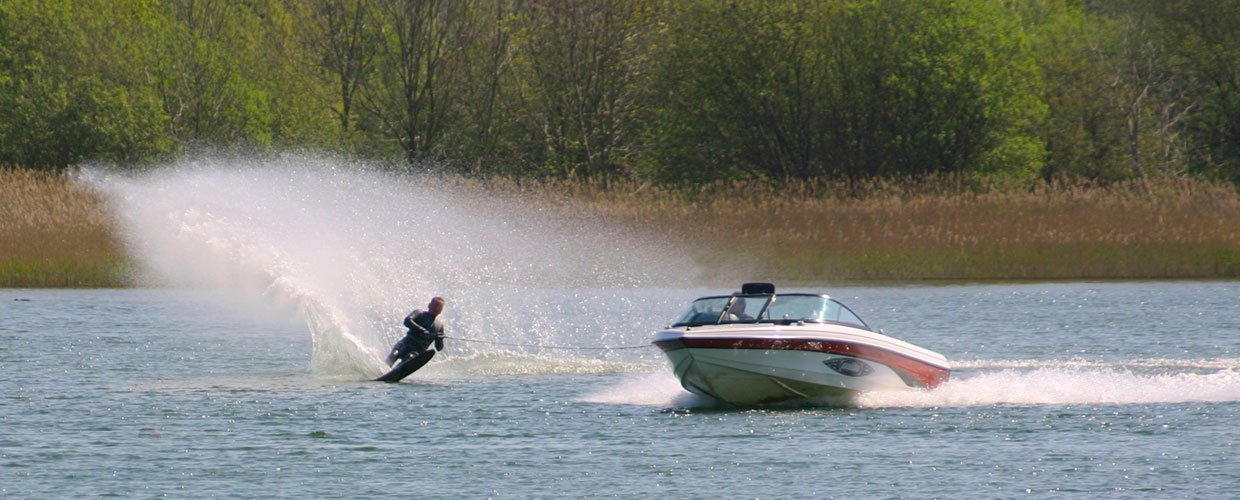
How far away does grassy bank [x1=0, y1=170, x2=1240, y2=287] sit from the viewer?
38906 millimetres

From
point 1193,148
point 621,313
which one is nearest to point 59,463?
point 621,313

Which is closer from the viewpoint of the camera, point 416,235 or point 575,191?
point 416,235

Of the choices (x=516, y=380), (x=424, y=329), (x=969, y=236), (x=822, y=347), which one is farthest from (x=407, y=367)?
(x=969, y=236)

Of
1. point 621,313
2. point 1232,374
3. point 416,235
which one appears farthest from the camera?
point 416,235

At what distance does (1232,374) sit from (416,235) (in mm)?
20696

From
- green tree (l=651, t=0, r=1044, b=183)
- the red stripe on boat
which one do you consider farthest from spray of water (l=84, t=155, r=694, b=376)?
green tree (l=651, t=0, r=1044, b=183)

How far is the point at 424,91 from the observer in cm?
5941

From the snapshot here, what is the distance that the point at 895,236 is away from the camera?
131 feet

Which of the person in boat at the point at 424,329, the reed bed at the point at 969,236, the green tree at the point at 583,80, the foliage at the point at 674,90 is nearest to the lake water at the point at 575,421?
the person in boat at the point at 424,329

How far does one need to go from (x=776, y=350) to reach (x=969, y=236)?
2131 centimetres

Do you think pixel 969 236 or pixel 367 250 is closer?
pixel 367 250

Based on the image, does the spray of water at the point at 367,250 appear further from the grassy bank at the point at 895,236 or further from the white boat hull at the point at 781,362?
the white boat hull at the point at 781,362

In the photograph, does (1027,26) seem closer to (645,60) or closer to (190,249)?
(645,60)

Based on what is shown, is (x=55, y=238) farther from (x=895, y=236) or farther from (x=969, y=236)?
(x=969, y=236)
